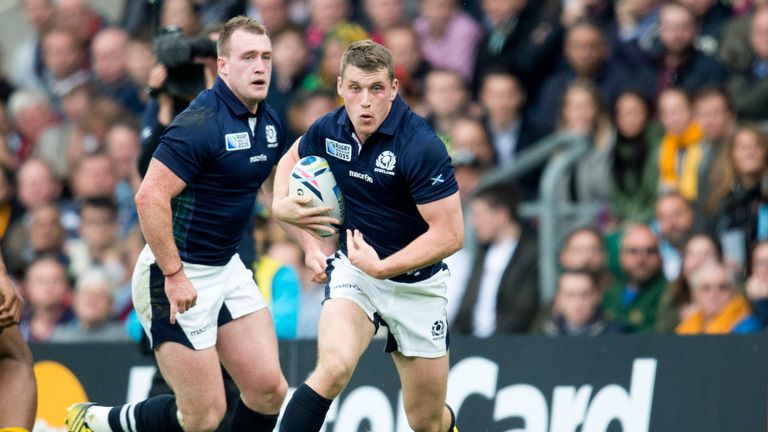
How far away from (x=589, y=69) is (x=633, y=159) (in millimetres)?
904

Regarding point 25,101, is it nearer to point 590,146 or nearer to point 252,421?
point 590,146

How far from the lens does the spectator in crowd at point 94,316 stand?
12.0 meters

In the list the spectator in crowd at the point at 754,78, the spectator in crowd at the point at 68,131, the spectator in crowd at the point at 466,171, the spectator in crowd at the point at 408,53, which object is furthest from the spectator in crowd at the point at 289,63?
the spectator in crowd at the point at 754,78

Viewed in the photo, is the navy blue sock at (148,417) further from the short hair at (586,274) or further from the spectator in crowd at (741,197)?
the spectator in crowd at (741,197)

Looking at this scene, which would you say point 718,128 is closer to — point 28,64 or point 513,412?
point 513,412

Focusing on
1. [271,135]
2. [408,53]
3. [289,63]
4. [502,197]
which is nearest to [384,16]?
[408,53]

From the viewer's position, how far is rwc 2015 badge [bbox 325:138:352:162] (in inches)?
316

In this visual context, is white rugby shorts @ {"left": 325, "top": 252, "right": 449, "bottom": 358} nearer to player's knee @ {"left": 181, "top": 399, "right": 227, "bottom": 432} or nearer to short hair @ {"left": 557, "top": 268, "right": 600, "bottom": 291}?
player's knee @ {"left": 181, "top": 399, "right": 227, "bottom": 432}

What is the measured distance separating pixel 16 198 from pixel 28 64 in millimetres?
2049

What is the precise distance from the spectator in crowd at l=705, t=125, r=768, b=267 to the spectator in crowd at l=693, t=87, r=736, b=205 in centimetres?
16

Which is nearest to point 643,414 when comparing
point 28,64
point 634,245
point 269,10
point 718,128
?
point 634,245

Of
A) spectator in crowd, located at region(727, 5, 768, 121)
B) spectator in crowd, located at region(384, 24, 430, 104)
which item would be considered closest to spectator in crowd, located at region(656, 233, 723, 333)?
spectator in crowd, located at region(727, 5, 768, 121)

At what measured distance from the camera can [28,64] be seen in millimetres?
15430

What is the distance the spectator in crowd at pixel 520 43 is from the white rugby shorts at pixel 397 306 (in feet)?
14.5
